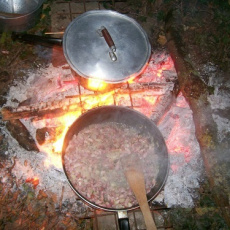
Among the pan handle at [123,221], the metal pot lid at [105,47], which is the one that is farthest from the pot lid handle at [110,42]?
the pan handle at [123,221]

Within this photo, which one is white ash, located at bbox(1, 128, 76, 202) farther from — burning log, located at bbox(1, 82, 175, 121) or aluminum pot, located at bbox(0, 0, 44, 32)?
aluminum pot, located at bbox(0, 0, 44, 32)

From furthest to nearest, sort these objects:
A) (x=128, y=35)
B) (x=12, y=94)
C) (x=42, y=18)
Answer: (x=42, y=18), (x=12, y=94), (x=128, y=35)

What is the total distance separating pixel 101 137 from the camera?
3.44m

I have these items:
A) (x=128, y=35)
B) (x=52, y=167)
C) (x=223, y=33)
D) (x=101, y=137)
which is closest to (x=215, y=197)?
(x=101, y=137)

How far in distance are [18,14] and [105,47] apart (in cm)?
205

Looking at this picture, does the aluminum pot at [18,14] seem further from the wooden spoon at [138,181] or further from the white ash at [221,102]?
the white ash at [221,102]

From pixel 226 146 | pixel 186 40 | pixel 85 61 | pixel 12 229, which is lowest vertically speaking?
pixel 12 229

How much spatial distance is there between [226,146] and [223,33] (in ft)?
9.33

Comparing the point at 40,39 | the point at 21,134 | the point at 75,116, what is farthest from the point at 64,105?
the point at 40,39

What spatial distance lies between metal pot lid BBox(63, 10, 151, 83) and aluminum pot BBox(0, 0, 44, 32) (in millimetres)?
1373

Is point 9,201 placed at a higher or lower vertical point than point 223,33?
lower

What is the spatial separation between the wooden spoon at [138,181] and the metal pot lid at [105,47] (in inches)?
44.9

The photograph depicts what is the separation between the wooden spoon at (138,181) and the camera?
2.70 meters

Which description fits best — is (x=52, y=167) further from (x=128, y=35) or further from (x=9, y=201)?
(x=128, y=35)
